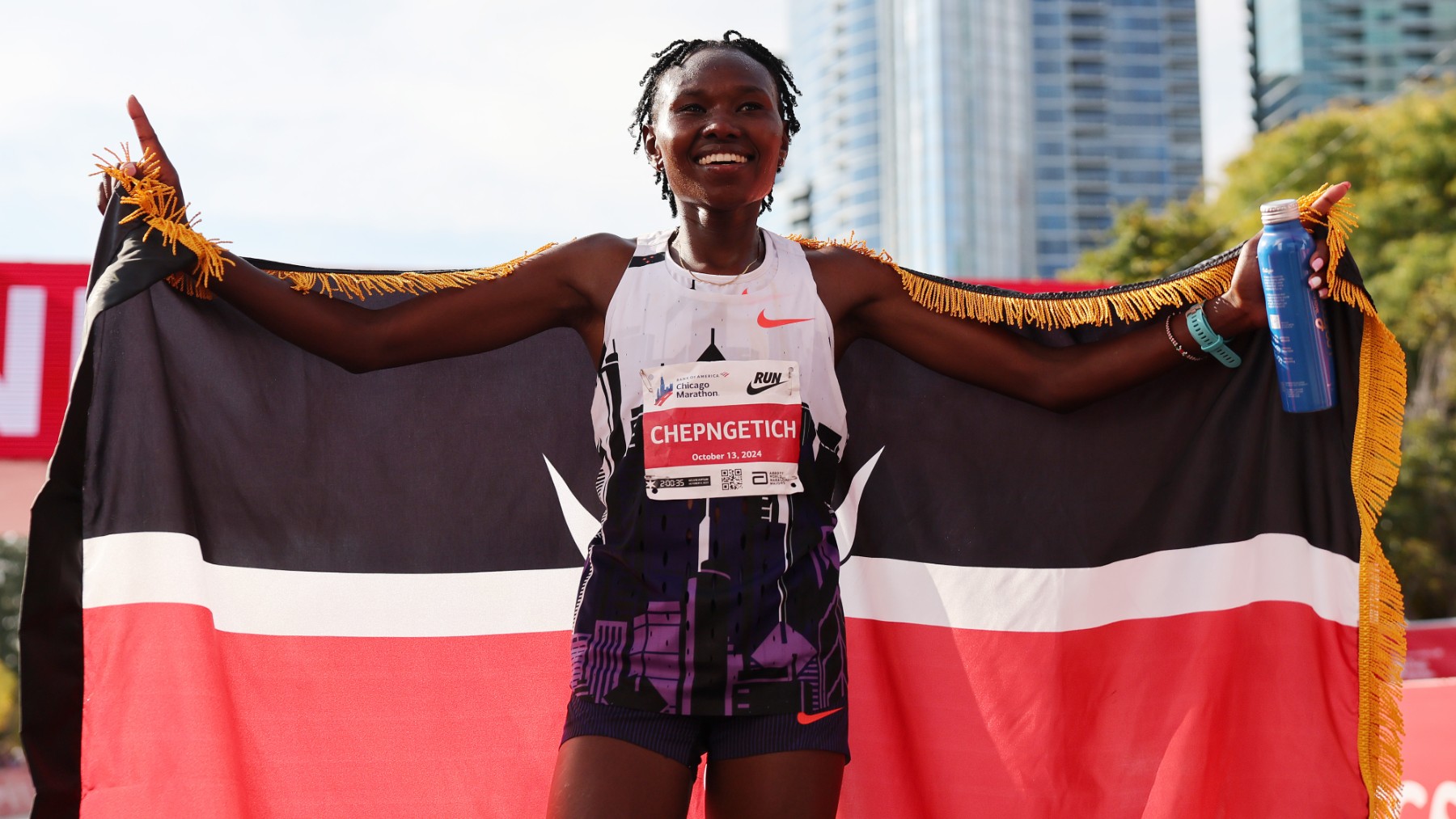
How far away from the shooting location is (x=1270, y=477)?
324 centimetres

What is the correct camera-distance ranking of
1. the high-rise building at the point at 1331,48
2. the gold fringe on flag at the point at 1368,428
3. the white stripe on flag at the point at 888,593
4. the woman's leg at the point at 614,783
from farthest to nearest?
the high-rise building at the point at 1331,48
the white stripe on flag at the point at 888,593
the gold fringe on flag at the point at 1368,428
the woman's leg at the point at 614,783

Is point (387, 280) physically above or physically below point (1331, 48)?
below

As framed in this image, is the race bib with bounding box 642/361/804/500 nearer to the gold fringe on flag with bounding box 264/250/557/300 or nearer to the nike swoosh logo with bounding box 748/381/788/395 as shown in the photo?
the nike swoosh logo with bounding box 748/381/788/395

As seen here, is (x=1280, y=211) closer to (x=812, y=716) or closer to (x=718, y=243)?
(x=718, y=243)

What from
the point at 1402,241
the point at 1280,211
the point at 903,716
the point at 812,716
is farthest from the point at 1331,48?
the point at 812,716

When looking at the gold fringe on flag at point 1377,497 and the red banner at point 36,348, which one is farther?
the red banner at point 36,348

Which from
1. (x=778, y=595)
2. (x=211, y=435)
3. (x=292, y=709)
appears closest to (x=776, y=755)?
(x=778, y=595)

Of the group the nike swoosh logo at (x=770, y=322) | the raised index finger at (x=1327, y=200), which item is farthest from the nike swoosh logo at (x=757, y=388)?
the raised index finger at (x=1327, y=200)

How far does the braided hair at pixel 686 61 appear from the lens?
273 centimetres

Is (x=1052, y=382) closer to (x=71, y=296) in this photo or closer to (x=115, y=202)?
(x=115, y=202)

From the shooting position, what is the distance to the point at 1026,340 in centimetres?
313

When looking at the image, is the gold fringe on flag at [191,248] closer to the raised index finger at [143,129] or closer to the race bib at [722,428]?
the raised index finger at [143,129]

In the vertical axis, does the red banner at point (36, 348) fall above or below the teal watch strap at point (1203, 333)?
above

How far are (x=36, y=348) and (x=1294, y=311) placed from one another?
6986mm
